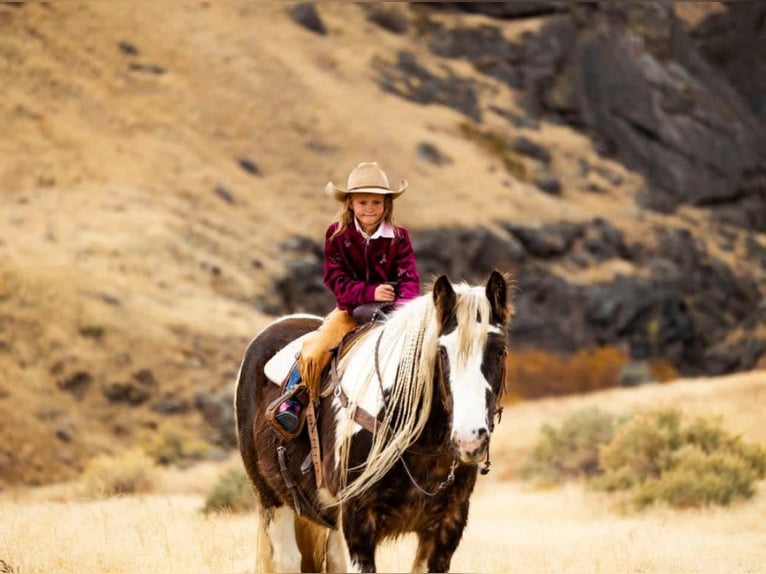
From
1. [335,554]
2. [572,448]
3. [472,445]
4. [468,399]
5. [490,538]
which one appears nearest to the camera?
[472,445]

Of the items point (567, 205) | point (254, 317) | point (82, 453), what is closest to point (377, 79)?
point (567, 205)

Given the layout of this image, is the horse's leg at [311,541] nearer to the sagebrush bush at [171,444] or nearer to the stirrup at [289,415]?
the stirrup at [289,415]

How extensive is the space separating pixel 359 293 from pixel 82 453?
30.1m

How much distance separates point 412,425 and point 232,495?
10752 mm

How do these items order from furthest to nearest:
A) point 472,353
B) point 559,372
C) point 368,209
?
1. point 559,372
2. point 368,209
3. point 472,353

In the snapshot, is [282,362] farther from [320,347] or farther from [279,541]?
[279,541]

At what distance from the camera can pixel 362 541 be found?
22.7 feet

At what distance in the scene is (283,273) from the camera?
2343 inches

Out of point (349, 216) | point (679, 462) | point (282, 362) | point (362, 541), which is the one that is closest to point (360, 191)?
point (349, 216)

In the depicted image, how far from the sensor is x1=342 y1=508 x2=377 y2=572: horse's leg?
6.90m

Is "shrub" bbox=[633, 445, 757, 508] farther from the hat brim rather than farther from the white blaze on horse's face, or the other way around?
the white blaze on horse's face

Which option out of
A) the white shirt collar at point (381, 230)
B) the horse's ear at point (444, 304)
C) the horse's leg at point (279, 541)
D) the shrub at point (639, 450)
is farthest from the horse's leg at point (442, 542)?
the shrub at point (639, 450)

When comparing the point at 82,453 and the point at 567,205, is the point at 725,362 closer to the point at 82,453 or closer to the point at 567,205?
the point at 567,205

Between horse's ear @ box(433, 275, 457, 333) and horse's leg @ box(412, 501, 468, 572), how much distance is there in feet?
3.84
